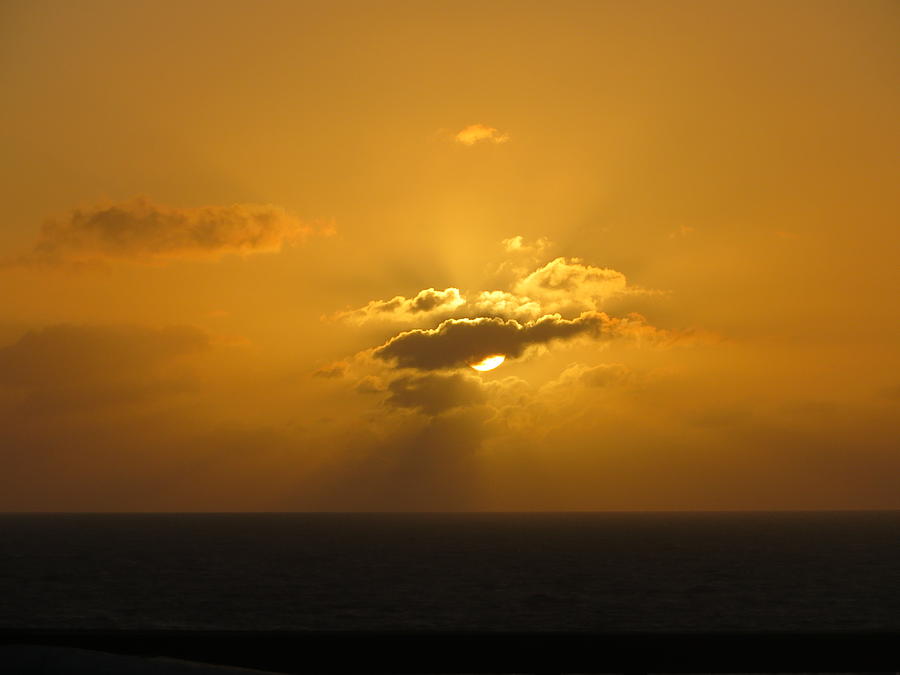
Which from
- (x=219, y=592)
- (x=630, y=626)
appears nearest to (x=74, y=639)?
(x=630, y=626)

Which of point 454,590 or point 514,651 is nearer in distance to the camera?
point 514,651

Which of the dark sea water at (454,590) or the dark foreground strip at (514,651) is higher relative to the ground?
the dark sea water at (454,590)

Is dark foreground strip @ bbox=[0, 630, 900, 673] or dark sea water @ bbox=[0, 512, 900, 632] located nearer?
dark foreground strip @ bbox=[0, 630, 900, 673]

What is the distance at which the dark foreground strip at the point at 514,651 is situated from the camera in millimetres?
7273

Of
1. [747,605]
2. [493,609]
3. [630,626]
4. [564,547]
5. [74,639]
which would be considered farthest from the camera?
[564,547]

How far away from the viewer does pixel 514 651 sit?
23.9ft

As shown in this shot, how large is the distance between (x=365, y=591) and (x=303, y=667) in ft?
213

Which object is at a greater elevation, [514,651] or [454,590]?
[454,590]

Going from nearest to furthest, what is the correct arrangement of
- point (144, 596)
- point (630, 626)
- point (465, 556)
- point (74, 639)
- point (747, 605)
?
point (74, 639)
point (630, 626)
point (747, 605)
point (144, 596)
point (465, 556)

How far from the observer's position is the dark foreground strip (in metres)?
7.27

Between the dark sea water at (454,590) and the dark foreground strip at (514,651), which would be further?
the dark sea water at (454,590)

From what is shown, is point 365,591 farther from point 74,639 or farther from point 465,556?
point 74,639

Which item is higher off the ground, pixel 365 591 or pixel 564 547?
pixel 564 547

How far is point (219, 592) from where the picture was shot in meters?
72.7
